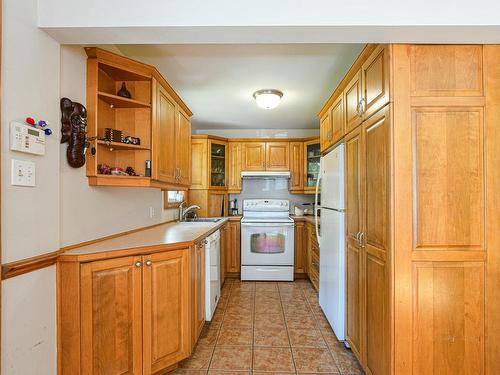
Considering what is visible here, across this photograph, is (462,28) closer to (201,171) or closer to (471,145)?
(471,145)

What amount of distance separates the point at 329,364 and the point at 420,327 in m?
0.86

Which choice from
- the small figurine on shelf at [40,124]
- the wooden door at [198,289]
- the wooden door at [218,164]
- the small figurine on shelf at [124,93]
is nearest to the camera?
the small figurine on shelf at [40,124]

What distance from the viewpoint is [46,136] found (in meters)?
1.55

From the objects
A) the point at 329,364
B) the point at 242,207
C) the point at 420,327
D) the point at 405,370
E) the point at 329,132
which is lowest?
the point at 329,364

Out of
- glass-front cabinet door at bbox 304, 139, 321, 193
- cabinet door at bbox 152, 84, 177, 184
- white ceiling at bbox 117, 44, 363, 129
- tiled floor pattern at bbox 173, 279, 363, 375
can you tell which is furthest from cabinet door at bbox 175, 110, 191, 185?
glass-front cabinet door at bbox 304, 139, 321, 193

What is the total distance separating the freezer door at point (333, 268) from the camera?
7.63 feet

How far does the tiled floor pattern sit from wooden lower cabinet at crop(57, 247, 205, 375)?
0.30m

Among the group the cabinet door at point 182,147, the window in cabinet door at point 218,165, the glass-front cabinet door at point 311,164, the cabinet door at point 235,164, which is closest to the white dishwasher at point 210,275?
the cabinet door at point 182,147

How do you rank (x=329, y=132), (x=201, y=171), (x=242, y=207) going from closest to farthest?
(x=329, y=132) < (x=201, y=171) < (x=242, y=207)

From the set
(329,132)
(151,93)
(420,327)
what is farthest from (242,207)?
(420,327)

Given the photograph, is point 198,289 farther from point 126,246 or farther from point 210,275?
point 126,246

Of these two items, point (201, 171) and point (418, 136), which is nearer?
point (418, 136)

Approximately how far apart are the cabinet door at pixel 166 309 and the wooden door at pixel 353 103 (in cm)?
155

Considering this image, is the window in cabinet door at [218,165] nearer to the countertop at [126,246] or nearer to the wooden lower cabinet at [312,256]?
the wooden lower cabinet at [312,256]
